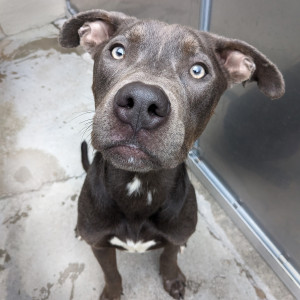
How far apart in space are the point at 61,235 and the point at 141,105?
7.35 ft

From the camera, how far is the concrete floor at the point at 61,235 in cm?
281

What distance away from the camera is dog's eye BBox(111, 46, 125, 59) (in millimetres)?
1730

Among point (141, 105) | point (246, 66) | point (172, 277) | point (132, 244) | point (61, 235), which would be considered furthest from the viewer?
point (61, 235)

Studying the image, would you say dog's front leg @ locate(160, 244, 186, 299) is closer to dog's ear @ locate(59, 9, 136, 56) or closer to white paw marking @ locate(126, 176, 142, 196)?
white paw marking @ locate(126, 176, 142, 196)

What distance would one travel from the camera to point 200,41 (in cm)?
176

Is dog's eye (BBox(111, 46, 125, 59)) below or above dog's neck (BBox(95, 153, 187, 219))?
above

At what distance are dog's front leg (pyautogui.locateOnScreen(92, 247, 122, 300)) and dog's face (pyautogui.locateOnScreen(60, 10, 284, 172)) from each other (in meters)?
1.15

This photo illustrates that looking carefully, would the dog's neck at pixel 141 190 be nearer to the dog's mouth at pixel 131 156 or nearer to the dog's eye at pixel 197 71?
the dog's mouth at pixel 131 156

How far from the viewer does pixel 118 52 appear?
5.73 ft

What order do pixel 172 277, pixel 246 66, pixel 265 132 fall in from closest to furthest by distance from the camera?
1. pixel 246 66
2. pixel 265 132
3. pixel 172 277

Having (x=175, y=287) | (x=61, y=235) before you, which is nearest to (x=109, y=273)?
(x=175, y=287)

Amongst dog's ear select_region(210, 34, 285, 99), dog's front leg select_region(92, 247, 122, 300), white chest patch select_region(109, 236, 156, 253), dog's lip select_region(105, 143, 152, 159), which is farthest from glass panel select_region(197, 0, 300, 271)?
dog's front leg select_region(92, 247, 122, 300)

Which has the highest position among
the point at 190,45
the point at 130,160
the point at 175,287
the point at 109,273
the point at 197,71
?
the point at 190,45

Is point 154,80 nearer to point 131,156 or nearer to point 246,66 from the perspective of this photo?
point 131,156
